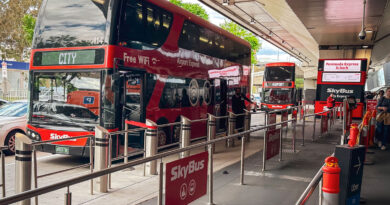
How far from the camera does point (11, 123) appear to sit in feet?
30.2

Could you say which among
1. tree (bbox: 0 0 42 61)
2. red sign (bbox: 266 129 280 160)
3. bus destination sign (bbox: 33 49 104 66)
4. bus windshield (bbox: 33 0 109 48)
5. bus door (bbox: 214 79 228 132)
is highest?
tree (bbox: 0 0 42 61)

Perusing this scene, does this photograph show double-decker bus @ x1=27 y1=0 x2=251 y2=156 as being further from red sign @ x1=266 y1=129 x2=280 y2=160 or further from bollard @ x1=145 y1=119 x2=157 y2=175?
red sign @ x1=266 y1=129 x2=280 y2=160

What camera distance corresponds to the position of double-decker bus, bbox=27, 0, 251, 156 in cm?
766

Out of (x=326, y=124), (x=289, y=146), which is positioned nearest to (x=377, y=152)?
(x=289, y=146)

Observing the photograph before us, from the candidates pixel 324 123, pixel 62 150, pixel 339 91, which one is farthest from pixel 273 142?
pixel 339 91

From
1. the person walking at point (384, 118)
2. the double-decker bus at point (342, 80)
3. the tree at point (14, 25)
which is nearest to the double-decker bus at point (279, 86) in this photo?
the double-decker bus at point (342, 80)

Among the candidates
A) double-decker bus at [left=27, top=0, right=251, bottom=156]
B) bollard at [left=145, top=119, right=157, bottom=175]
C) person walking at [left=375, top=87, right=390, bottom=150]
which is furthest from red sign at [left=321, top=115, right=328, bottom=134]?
bollard at [left=145, top=119, right=157, bottom=175]

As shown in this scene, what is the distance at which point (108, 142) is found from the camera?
599cm

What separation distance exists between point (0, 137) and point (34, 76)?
6.76 ft

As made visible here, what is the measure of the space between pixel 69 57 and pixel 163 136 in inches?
132

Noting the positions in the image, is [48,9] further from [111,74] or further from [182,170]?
[182,170]

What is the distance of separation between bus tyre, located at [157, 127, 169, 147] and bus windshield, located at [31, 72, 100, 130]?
2.22m

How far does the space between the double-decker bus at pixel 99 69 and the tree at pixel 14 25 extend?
1858 centimetres

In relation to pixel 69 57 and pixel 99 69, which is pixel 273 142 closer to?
pixel 99 69
